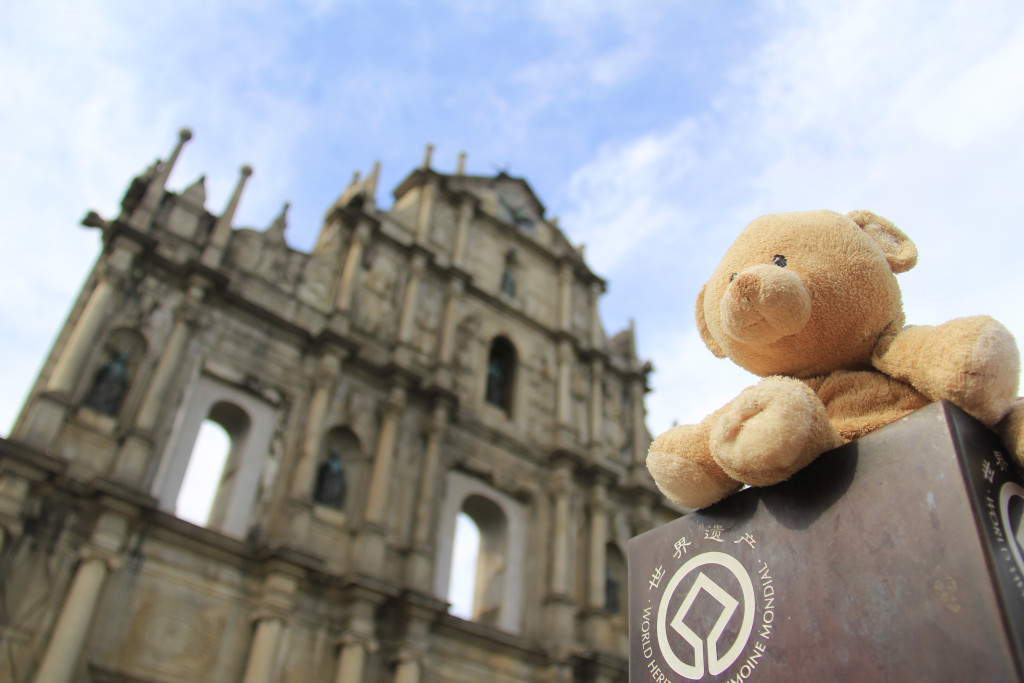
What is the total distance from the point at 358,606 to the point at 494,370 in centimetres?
531

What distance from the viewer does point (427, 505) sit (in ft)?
34.6

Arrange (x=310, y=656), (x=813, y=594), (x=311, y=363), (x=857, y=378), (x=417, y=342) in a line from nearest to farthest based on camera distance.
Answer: (x=813, y=594), (x=857, y=378), (x=310, y=656), (x=311, y=363), (x=417, y=342)

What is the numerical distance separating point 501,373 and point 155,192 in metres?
6.04

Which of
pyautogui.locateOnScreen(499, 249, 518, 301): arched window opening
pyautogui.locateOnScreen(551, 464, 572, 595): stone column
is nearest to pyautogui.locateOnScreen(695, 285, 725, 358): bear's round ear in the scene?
pyautogui.locateOnScreen(551, 464, 572, 595): stone column

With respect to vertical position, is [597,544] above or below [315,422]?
below

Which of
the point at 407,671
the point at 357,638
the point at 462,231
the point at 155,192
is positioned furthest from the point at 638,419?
the point at 155,192

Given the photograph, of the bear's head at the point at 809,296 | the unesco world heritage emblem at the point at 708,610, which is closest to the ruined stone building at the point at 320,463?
the unesco world heritage emblem at the point at 708,610

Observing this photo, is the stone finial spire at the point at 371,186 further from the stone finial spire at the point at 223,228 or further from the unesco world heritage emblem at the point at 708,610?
the unesco world heritage emblem at the point at 708,610

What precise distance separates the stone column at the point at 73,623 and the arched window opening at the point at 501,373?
656cm

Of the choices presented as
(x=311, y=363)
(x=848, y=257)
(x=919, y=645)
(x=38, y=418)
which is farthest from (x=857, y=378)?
(x=311, y=363)


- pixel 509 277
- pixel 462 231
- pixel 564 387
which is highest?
pixel 462 231

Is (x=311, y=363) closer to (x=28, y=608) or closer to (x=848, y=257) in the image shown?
(x=28, y=608)

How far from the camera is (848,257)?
7.35 ft

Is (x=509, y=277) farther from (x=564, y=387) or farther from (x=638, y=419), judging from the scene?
(x=638, y=419)
